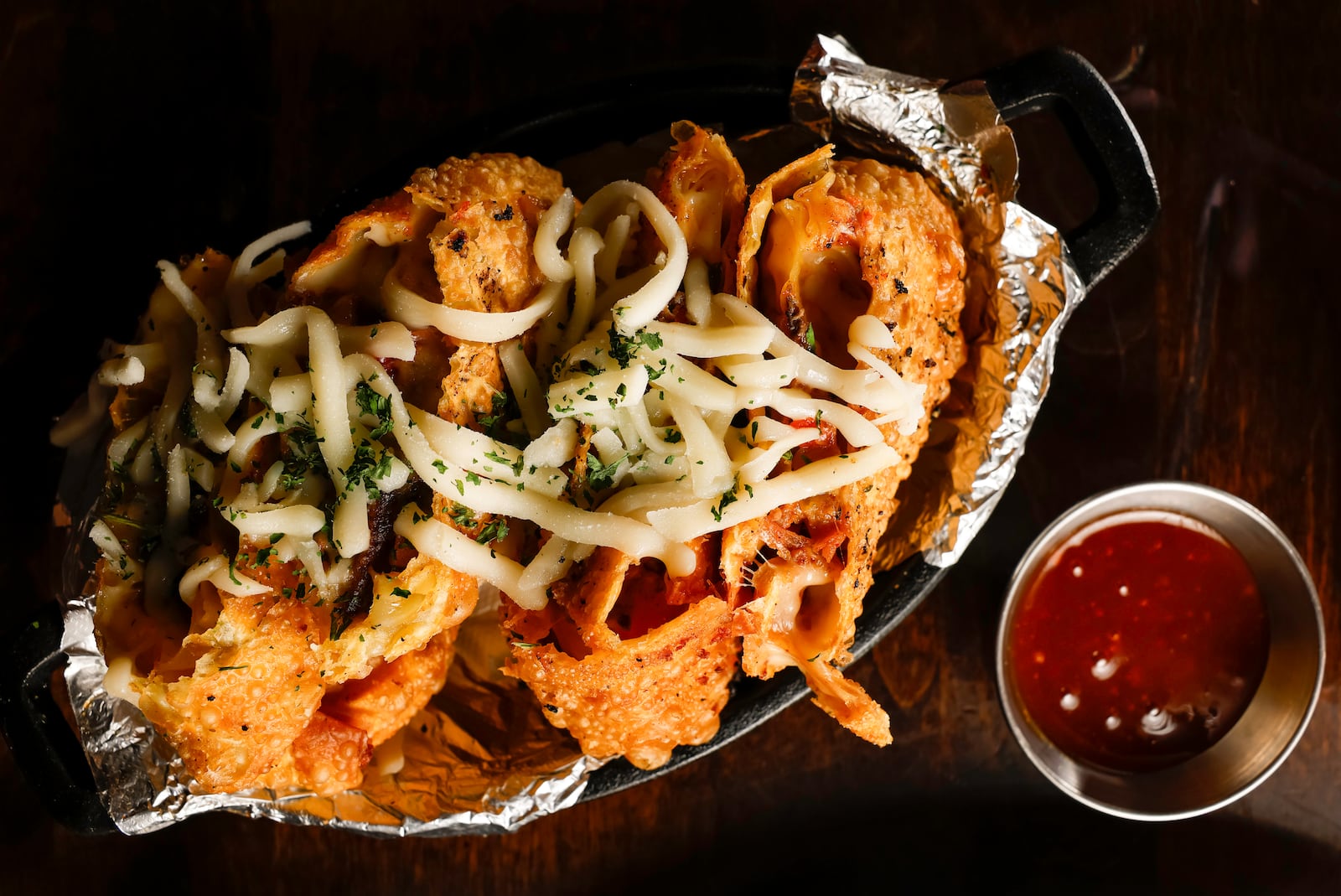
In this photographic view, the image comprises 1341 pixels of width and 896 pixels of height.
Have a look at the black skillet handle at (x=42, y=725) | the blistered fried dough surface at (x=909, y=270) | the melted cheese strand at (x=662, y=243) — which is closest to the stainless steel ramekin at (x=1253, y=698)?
the blistered fried dough surface at (x=909, y=270)

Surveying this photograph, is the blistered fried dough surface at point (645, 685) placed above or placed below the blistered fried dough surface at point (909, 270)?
below

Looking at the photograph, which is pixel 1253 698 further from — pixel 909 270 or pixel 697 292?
pixel 697 292

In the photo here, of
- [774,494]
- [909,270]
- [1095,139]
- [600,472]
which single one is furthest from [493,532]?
[1095,139]

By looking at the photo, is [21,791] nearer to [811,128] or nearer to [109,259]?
[109,259]

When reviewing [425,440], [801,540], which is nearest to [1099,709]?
[801,540]

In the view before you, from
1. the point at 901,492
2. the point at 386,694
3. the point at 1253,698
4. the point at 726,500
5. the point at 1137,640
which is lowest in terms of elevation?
the point at 1253,698

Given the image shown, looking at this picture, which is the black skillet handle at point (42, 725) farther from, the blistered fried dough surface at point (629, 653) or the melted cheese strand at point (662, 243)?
the melted cheese strand at point (662, 243)

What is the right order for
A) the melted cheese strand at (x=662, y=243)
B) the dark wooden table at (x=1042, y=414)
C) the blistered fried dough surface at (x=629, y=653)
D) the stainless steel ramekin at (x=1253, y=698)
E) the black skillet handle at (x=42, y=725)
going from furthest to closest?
1. the dark wooden table at (x=1042, y=414)
2. the stainless steel ramekin at (x=1253, y=698)
3. the black skillet handle at (x=42, y=725)
4. the blistered fried dough surface at (x=629, y=653)
5. the melted cheese strand at (x=662, y=243)
